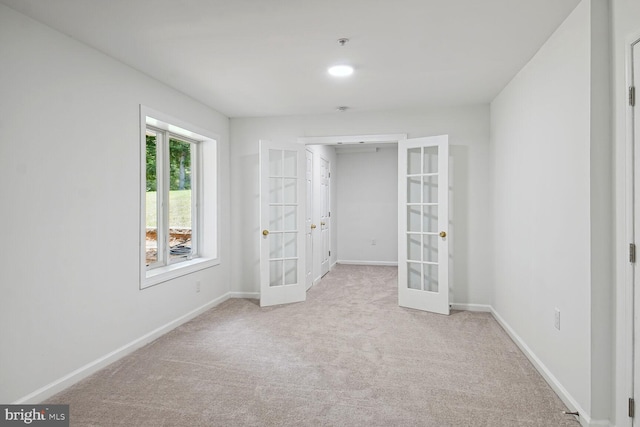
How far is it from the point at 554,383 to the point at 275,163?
358cm

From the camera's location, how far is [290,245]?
4820 mm

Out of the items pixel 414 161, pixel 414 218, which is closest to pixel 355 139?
pixel 414 161

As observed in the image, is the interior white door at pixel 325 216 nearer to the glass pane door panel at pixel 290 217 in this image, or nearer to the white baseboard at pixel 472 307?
the glass pane door panel at pixel 290 217

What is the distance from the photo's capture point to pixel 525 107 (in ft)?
10.2

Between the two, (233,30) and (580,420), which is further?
(233,30)

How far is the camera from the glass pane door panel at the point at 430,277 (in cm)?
439

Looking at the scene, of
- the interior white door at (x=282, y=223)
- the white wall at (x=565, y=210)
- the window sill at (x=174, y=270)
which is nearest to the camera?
the white wall at (x=565, y=210)

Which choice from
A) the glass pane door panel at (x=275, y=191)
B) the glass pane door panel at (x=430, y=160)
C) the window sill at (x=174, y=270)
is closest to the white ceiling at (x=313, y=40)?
the glass pane door panel at (x=430, y=160)

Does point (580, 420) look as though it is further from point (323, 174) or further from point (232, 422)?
point (323, 174)

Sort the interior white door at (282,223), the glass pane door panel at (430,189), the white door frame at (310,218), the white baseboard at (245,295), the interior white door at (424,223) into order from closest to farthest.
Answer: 1. the interior white door at (424,223)
2. the glass pane door panel at (430,189)
3. the interior white door at (282,223)
4. the white baseboard at (245,295)
5. the white door frame at (310,218)
